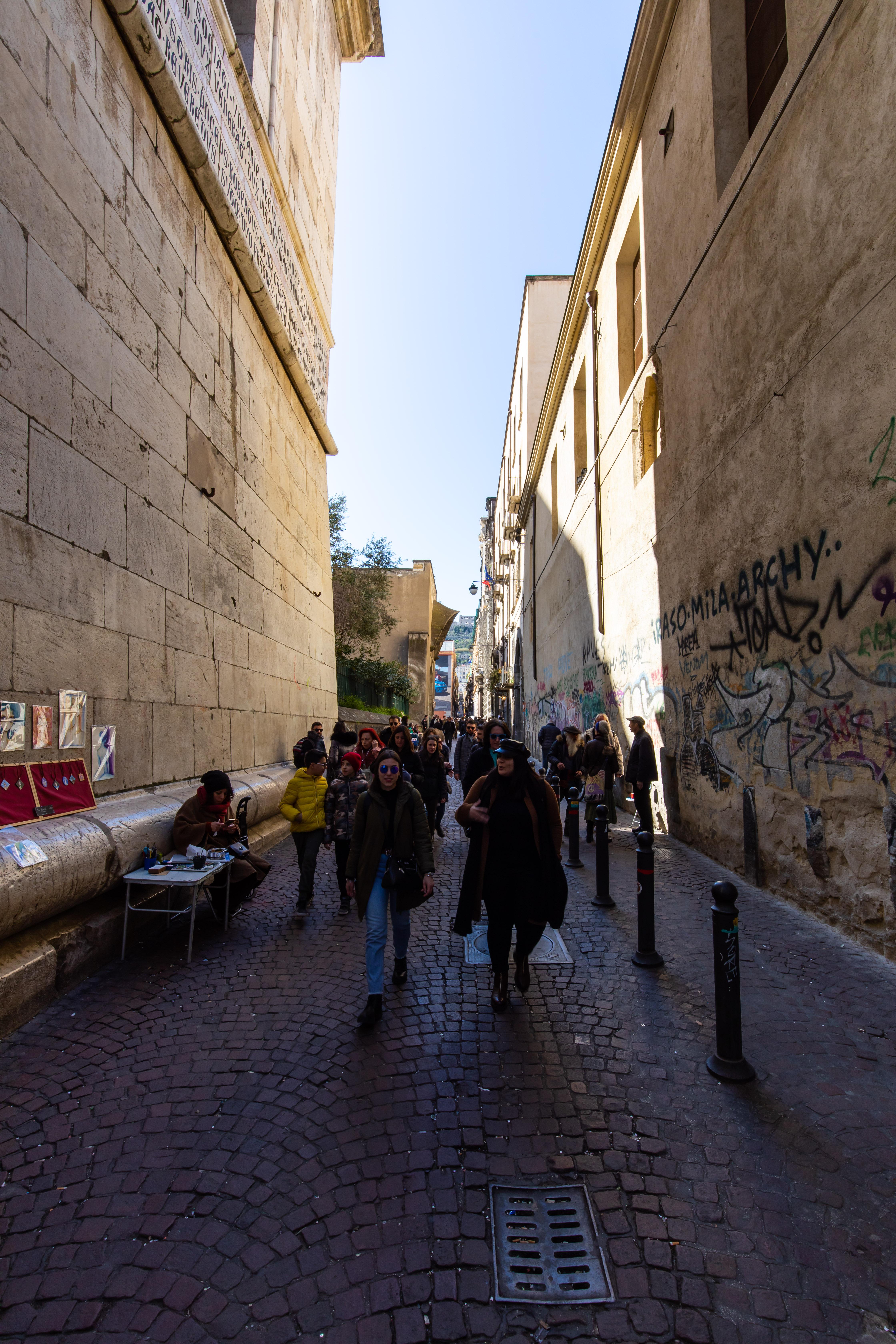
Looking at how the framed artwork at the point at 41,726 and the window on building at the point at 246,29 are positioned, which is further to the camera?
the window on building at the point at 246,29

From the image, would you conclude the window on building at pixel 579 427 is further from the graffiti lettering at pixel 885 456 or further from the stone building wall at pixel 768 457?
the graffiti lettering at pixel 885 456

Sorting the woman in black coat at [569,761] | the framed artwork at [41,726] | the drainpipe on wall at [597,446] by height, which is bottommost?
the woman in black coat at [569,761]

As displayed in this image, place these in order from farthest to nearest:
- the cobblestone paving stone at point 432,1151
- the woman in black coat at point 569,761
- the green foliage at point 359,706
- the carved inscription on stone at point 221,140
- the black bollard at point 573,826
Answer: the green foliage at point 359,706
the woman in black coat at point 569,761
the black bollard at point 573,826
the carved inscription on stone at point 221,140
the cobblestone paving stone at point 432,1151

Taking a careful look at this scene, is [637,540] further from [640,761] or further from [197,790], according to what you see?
[197,790]

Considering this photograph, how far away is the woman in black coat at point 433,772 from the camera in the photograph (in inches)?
A: 346

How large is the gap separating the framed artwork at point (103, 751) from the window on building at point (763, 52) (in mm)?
8126

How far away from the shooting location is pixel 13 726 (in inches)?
177

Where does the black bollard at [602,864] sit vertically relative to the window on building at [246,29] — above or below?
below

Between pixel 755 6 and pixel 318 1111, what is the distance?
11.0 m

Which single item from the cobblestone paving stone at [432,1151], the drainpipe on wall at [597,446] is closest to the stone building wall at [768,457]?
the drainpipe on wall at [597,446]

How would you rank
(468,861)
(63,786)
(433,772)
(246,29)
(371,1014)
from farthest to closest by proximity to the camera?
(246,29), (433,772), (63,786), (468,861), (371,1014)

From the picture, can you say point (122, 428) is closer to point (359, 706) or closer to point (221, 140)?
point (221, 140)

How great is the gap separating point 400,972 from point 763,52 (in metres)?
9.55

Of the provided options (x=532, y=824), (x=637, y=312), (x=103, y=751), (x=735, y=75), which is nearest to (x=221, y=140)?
(x=735, y=75)
